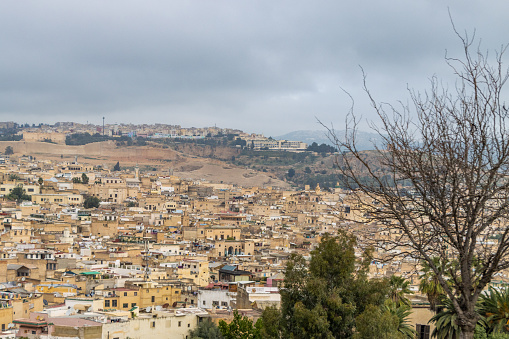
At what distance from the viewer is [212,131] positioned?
182m

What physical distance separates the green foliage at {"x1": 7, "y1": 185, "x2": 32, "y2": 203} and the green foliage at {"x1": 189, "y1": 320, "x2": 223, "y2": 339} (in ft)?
146

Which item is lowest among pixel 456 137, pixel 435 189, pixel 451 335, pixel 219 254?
pixel 219 254

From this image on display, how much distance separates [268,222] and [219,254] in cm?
1754

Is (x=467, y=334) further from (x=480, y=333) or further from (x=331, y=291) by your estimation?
(x=480, y=333)

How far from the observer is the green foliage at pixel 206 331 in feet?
74.5

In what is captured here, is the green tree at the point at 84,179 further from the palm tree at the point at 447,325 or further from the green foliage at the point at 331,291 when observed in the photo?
the green foliage at the point at 331,291

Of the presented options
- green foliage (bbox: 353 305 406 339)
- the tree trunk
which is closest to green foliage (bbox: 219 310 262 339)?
green foliage (bbox: 353 305 406 339)

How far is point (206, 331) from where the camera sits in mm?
23062

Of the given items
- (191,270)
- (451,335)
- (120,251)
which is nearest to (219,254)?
(120,251)

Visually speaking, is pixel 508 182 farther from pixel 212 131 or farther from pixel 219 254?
pixel 212 131

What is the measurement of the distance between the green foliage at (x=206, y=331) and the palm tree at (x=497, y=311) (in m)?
10.2

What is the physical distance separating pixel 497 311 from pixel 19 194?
189ft

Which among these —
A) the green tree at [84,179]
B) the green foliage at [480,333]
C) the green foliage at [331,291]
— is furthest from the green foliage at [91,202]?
the green foliage at [331,291]

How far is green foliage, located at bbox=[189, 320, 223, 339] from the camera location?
22.7 m
